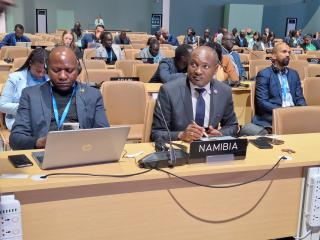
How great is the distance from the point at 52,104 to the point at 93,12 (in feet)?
58.6

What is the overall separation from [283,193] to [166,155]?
63 cm

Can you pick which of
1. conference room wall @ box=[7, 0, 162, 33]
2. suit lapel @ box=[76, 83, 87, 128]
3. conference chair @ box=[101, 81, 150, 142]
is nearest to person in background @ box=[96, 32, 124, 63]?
conference chair @ box=[101, 81, 150, 142]

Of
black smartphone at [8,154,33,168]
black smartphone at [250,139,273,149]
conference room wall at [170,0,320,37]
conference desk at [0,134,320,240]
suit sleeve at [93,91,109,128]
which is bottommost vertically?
conference desk at [0,134,320,240]

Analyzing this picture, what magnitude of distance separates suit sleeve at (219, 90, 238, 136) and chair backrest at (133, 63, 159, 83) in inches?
92.2

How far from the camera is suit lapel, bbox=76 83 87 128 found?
8.36 ft

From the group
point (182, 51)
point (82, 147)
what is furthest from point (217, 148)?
point (182, 51)

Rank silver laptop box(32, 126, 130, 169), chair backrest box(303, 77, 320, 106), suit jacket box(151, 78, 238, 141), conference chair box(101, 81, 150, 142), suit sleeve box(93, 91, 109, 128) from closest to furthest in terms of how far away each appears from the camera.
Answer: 1. silver laptop box(32, 126, 130, 169)
2. suit sleeve box(93, 91, 109, 128)
3. suit jacket box(151, 78, 238, 141)
4. conference chair box(101, 81, 150, 142)
5. chair backrest box(303, 77, 320, 106)

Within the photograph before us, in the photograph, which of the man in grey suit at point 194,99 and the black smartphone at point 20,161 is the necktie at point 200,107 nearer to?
the man in grey suit at point 194,99

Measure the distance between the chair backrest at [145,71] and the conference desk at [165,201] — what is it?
117 inches

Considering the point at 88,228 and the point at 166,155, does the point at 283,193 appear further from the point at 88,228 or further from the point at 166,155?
the point at 88,228

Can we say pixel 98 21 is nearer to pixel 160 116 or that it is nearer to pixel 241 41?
pixel 241 41

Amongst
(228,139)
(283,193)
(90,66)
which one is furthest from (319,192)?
(90,66)

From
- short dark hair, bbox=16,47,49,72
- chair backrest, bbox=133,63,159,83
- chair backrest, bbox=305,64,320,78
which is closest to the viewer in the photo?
short dark hair, bbox=16,47,49,72

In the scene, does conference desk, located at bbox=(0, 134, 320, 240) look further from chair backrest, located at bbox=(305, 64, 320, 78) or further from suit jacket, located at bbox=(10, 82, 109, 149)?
chair backrest, located at bbox=(305, 64, 320, 78)
